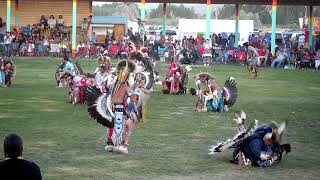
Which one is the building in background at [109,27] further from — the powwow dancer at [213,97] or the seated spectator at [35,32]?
the powwow dancer at [213,97]

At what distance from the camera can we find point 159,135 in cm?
1387

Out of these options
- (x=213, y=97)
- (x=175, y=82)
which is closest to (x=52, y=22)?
(x=175, y=82)

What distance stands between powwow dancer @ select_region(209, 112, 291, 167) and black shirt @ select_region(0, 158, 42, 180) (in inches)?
204

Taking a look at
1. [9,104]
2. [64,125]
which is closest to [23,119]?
[64,125]

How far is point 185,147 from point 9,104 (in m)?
7.60

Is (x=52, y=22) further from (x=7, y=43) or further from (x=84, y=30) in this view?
(x=7, y=43)

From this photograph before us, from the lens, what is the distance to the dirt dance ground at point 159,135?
34.4 ft

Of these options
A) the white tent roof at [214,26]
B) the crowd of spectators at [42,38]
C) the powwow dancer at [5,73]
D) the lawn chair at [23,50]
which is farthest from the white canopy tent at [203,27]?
the powwow dancer at [5,73]

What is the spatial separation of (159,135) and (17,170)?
776cm

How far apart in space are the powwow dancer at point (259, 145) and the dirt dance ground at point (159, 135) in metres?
0.21

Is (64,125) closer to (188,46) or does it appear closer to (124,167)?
(124,167)

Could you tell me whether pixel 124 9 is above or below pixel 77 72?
above

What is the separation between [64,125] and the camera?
49.2ft

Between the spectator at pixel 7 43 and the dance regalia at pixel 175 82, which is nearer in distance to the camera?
the dance regalia at pixel 175 82
